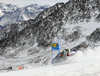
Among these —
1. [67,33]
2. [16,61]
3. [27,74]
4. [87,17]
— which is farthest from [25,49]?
[27,74]

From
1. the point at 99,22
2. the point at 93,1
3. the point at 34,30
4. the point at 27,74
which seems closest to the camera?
the point at 27,74

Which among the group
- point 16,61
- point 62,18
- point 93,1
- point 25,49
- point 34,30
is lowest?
point 16,61

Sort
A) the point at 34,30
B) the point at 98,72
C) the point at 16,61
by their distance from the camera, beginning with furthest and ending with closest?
the point at 34,30, the point at 16,61, the point at 98,72

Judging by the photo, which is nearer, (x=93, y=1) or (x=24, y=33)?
(x=93, y=1)

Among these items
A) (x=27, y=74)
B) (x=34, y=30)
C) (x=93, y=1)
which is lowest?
(x=27, y=74)

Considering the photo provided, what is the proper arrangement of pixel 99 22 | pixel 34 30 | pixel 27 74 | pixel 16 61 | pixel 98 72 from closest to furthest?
pixel 98 72
pixel 27 74
pixel 99 22
pixel 16 61
pixel 34 30

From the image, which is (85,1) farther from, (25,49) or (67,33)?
(25,49)

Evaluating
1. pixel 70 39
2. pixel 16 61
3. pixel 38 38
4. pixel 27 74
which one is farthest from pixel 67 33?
pixel 27 74

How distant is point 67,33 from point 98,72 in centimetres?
12621

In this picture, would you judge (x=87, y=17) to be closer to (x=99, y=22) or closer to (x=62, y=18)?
(x=99, y=22)

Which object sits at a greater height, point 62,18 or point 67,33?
point 62,18

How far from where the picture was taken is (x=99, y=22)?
122875 millimetres

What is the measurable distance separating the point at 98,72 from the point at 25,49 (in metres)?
141

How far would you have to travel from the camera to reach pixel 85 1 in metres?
145
